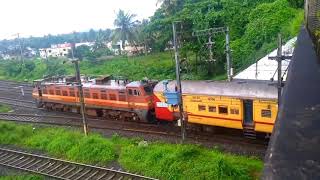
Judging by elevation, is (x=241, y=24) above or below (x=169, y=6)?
below

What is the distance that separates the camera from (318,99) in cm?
413

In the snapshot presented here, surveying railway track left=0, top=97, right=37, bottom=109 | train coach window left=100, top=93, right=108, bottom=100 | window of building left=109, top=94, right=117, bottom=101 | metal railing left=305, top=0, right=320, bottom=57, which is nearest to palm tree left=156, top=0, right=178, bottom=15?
railway track left=0, top=97, right=37, bottom=109

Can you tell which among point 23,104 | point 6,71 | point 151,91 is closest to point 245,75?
point 151,91

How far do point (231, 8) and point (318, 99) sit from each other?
43802 mm

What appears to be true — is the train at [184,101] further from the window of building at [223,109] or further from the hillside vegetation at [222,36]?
the hillside vegetation at [222,36]

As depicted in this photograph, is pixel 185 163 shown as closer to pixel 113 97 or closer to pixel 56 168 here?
pixel 56 168

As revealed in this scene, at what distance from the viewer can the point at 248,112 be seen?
808 inches

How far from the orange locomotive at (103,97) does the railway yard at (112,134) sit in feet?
2.27

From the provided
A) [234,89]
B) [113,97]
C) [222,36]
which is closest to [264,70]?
[234,89]

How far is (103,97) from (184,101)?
8.62m

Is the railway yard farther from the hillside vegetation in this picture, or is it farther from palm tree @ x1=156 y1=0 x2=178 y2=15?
palm tree @ x1=156 y1=0 x2=178 y2=15

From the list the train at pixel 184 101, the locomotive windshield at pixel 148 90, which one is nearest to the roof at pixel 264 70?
the train at pixel 184 101

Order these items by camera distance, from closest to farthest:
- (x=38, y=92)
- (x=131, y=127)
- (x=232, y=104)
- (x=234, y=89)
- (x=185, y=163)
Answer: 1. (x=185, y=163)
2. (x=232, y=104)
3. (x=234, y=89)
4. (x=131, y=127)
5. (x=38, y=92)

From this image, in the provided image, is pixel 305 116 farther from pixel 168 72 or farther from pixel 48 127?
pixel 168 72
